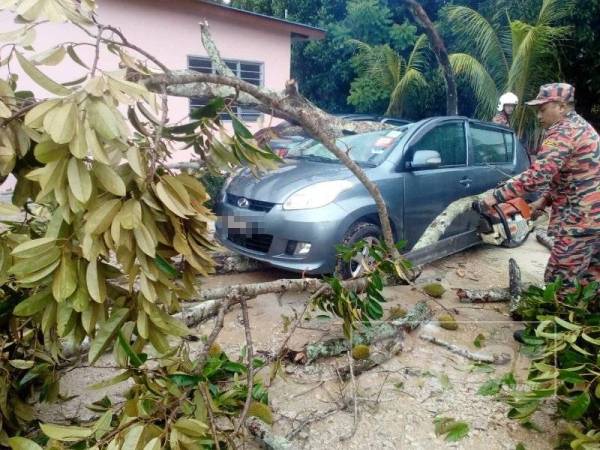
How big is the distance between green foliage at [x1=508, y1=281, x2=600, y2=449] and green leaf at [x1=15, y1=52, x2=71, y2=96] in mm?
2176

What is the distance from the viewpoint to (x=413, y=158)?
4438mm

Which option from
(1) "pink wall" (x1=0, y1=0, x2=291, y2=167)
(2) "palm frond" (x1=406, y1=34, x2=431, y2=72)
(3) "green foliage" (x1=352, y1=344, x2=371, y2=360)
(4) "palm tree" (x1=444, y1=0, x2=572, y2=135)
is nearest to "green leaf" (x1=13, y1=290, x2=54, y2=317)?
(3) "green foliage" (x1=352, y1=344, x2=371, y2=360)

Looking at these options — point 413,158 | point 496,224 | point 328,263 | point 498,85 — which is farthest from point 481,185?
point 498,85

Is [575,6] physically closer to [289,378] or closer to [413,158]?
[413,158]

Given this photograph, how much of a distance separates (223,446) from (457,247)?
3.71m

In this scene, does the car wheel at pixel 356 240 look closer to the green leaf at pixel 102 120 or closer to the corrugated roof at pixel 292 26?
the green leaf at pixel 102 120

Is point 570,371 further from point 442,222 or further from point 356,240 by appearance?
point 442,222

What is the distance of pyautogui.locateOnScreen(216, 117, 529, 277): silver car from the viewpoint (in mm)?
3785

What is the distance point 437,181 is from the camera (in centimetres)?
469

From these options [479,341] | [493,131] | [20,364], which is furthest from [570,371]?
[493,131]

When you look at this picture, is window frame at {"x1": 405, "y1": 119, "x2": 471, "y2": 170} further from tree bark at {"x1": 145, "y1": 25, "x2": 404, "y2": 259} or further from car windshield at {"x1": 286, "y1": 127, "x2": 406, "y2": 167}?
tree bark at {"x1": 145, "y1": 25, "x2": 404, "y2": 259}

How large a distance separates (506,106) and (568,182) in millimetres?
6117

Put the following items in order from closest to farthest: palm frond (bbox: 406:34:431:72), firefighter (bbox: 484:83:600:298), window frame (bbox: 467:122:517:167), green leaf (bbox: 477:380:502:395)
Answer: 1. green leaf (bbox: 477:380:502:395)
2. firefighter (bbox: 484:83:600:298)
3. window frame (bbox: 467:122:517:167)
4. palm frond (bbox: 406:34:431:72)

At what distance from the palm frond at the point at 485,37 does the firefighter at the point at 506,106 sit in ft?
4.49
